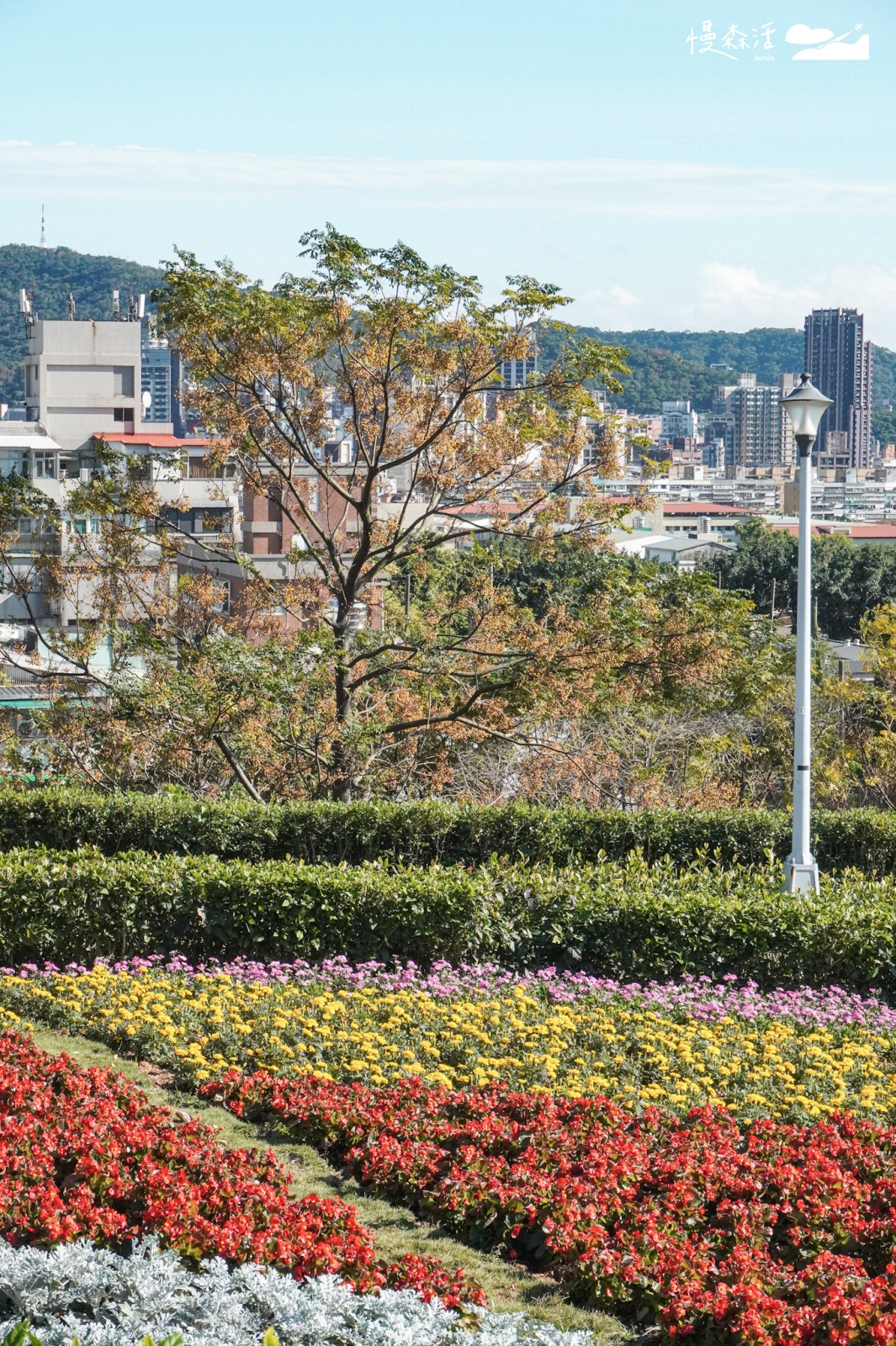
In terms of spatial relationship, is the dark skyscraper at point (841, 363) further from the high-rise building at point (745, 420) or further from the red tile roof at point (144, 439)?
the red tile roof at point (144, 439)

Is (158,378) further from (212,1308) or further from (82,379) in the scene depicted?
(212,1308)

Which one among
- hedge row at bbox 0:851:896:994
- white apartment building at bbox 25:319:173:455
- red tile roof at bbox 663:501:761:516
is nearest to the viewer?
hedge row at bbox 0:851:896:994

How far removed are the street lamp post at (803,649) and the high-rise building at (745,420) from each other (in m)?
177

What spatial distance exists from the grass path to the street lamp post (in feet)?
17.3

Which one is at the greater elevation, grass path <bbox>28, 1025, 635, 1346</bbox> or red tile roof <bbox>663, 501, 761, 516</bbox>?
red tile roof <bbox>663, 501, 761, 516</bbox>

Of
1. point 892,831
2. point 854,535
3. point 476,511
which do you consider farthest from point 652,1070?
point 854,535

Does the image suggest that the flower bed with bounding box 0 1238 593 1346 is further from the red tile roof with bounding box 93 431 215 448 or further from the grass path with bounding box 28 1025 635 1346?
the red tile roof with bounding box 93 431 215 448

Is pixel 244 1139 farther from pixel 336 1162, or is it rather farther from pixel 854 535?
pixel 854 535

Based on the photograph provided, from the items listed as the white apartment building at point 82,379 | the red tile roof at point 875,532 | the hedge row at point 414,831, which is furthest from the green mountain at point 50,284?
the hedge row at point 414,831

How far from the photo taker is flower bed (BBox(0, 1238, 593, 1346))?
396cm

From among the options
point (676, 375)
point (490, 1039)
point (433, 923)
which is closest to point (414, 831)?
point (433, 923)

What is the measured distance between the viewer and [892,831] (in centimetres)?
1236

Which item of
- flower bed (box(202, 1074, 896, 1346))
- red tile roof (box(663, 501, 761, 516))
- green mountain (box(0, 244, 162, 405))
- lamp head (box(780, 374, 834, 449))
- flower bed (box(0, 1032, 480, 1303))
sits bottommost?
flower bed (box(202, 1074, 896, 1346))

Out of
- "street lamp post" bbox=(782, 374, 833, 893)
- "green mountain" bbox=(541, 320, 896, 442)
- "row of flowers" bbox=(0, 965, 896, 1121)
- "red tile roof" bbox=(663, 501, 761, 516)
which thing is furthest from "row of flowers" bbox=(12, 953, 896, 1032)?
"green mountain" bbox=(541, 320, 896, 442)
